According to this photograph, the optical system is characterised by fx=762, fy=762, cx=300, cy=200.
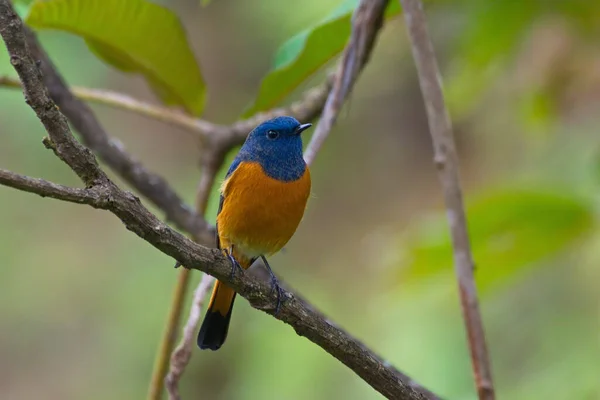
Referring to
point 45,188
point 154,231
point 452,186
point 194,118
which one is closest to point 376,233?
point 194,118

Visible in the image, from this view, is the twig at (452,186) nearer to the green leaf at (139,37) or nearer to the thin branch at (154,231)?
the thin branch at (154,231)

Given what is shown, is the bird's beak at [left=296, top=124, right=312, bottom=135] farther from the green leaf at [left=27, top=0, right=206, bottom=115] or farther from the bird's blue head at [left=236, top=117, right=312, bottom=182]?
the green leaf at [left=27, top=0, right=206, bottom=115]

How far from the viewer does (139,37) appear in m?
2.97

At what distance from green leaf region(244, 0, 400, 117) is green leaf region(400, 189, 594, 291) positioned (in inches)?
31.4

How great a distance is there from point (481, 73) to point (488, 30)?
281mm

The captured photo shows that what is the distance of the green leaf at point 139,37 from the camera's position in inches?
109

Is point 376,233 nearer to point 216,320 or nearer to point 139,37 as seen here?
point 216,320

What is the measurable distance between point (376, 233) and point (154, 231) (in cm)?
558

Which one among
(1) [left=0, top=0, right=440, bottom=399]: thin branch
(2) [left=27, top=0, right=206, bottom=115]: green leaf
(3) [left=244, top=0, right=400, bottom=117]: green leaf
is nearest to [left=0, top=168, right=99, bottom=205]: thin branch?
(1) [left=0, top=0, right=440, bottom=399]: thin branch

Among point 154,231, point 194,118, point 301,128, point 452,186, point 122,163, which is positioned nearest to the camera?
point 154,231

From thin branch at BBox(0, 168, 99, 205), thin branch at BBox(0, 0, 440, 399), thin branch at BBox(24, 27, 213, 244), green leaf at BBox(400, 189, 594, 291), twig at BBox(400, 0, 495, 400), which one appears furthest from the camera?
thin branch at BBox(24, 27, 213, 244)

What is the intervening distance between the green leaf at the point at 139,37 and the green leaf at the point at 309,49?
1.12 feet

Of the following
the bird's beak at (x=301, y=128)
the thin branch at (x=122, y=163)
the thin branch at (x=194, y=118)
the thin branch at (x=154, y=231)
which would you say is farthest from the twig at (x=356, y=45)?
the thin branch at (x=154, y=231)

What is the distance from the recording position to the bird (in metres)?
2.84
